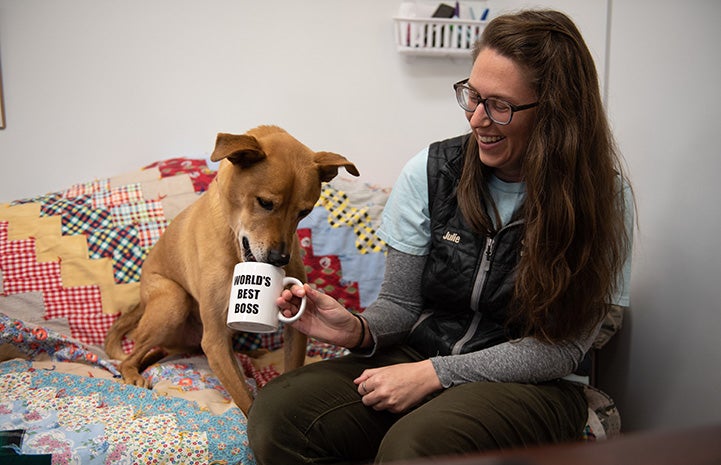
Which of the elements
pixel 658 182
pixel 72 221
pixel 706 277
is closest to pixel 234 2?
pixel 72 221

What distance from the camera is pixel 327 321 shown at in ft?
5.07

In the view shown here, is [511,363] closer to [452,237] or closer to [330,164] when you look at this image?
[452,237]

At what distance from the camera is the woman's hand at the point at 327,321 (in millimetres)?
1516

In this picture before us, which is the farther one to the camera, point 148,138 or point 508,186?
point 148,138

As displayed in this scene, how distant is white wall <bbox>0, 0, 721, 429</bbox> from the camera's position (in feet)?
6.36

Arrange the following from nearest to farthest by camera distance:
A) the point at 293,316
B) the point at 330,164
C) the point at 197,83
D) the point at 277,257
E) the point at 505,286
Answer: the point at 293,316
the point at 505,286
the point at 277,257
the point at 330,164
the point at 197,83

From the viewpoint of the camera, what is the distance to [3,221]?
231cm

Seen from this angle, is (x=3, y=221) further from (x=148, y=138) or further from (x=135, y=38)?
(x=135, y=38)

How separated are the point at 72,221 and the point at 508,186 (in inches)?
62.9

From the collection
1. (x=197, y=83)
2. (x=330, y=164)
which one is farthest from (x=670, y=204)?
(x=197, y=83)

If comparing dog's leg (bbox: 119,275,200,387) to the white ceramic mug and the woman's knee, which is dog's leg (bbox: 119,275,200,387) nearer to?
the white ceramic mug

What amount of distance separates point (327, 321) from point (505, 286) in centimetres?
42

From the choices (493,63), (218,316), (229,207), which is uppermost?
(493,63)

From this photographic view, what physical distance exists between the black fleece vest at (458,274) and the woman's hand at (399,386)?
14 centimetres
